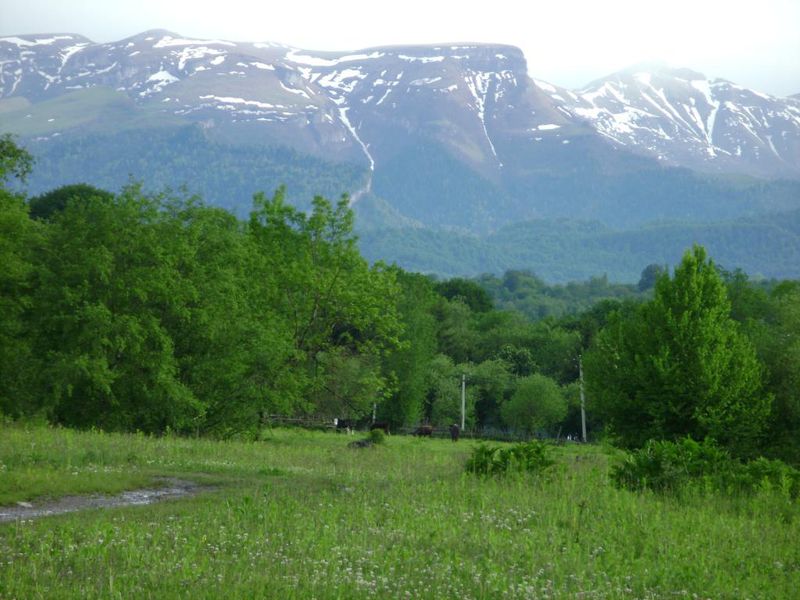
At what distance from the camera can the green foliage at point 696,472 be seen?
2209 cm

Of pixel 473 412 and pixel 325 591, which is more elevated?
pixel 325 591

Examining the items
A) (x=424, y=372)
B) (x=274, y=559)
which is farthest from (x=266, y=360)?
(x=424, y=372)

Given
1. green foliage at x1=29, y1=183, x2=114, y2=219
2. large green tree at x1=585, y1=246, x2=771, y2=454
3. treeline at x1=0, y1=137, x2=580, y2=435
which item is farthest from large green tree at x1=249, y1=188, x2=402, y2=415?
green foliage at x1=29, y1=183, x2=114, y2=219

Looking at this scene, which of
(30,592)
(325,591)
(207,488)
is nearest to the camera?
(30,592)

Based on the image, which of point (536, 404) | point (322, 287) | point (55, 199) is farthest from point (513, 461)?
point (55, 199)

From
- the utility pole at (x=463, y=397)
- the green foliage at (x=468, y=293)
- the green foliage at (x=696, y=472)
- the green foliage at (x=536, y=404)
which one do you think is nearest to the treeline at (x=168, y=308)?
the green foliage at (x=696, y=472)

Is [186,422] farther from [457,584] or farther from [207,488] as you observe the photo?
[457,584]

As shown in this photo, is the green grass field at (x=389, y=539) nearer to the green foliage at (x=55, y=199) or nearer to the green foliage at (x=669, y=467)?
the green foliage at (x=669, y=467)

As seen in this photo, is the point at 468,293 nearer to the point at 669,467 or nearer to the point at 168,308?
the point at 168,308

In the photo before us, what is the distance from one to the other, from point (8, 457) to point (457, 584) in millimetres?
14050

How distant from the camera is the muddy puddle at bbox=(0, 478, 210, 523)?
17562mm

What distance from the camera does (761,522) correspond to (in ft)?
62.5

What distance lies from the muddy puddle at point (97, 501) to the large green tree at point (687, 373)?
2688cm

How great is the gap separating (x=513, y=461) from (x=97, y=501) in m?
10.1
